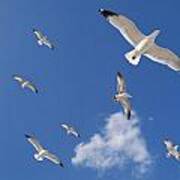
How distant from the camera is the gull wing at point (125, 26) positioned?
3206cm

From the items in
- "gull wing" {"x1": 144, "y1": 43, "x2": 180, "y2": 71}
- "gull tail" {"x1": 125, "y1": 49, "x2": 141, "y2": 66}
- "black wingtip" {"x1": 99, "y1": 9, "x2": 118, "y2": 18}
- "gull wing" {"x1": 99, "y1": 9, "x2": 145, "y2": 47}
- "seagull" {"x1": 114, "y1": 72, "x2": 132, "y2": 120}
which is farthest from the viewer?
"seagull" {"x1": 114, "y1": 72, "x2": 132, "y2": 120}

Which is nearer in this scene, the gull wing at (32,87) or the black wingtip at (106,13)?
the black wingtip at (106,13)

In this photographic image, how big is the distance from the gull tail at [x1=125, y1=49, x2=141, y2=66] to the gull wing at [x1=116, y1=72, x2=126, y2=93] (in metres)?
7.83

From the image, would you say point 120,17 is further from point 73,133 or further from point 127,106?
point 73,133

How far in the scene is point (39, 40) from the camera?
52812mm

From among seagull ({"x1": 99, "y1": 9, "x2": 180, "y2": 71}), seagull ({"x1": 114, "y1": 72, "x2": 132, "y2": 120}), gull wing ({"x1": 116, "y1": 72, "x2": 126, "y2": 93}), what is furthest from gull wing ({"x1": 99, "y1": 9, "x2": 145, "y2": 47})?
seagull ({"x1": 114, "y1": 72, "x2": 132, "y2": 120})

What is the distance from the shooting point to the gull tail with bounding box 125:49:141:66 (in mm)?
33094

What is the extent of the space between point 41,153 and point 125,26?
23.0 meters

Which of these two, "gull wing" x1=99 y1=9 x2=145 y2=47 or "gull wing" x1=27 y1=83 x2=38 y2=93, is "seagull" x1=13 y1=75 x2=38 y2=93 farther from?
"gull wing" x1=99 y1=9 x2=145 y2=47

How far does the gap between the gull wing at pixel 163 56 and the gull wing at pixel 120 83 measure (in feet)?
21.2

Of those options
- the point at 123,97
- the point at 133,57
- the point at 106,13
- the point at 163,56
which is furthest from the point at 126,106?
the point at 106,13

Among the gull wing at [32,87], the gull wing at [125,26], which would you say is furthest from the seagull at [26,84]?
the gull wing at [125,26]

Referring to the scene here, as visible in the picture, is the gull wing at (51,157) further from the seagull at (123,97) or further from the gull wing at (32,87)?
the seagull at (123,97)

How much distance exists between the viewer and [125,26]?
33.2 meters
